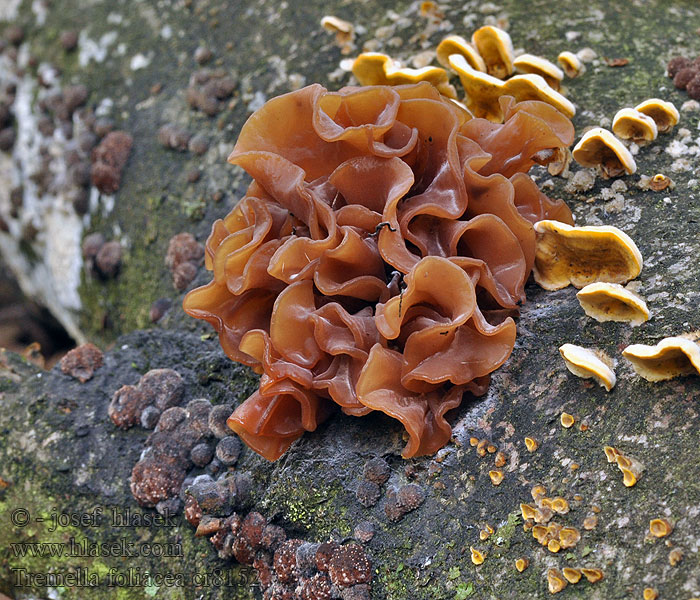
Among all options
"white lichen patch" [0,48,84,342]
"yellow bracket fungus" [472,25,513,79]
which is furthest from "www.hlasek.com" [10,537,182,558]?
"yellow bracket fungus" [472,25,513,79]

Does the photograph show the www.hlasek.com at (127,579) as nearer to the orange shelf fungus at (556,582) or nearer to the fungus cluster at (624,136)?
the orange shelf fungus at (556,582)

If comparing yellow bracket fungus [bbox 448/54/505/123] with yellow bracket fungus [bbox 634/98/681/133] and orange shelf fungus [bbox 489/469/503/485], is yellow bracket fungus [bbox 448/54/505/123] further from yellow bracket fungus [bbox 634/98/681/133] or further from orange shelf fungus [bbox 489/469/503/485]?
orange shelf fungus [bbox 489/469/503/485]

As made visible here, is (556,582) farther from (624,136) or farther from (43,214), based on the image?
(43,214)

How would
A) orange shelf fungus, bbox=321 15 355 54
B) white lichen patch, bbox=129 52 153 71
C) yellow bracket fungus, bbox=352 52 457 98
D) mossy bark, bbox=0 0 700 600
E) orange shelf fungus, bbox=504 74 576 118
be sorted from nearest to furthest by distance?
mossy bark, bbox=0 0 700 600 → orange shelf fungus, bbox=504 74 576 118 → yellow bracket fungus, bbox=352 52 457 98 → orange shelf fungus, bbox=321 15 355 54 → white lichen patch, bbox=129 52 153 71

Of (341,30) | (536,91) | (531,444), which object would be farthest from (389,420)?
(341,30)

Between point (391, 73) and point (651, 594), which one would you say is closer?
point (651, 594)

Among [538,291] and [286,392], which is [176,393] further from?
[538,291]

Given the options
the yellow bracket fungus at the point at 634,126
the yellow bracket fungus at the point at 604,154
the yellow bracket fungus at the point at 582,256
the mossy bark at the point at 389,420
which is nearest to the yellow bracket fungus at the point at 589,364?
the mossy bark at the point at 389,420
